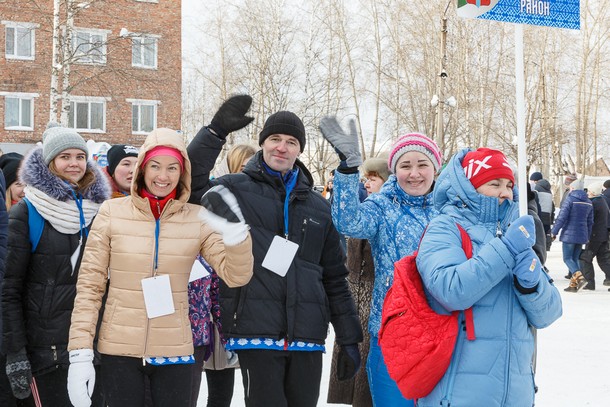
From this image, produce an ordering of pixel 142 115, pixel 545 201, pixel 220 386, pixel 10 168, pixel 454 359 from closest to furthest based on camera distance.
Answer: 1. pixel 454 359
2. pixel 220 386
3. pixel 10 168
4. pixel 545 201
5. pixel 142 115

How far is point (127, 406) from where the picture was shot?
3.12m

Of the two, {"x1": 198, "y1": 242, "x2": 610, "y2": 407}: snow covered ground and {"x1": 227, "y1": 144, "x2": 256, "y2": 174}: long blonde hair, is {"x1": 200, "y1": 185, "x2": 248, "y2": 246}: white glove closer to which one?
{"x1": 227, "y1": 144, "x2": 256, "y2": 174}: long blonde hair

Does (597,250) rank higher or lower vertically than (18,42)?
lower

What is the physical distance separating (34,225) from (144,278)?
0.93m

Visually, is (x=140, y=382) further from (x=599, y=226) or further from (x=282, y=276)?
(x=599, y=226)

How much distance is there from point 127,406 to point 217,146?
50.8 inches

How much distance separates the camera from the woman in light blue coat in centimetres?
269

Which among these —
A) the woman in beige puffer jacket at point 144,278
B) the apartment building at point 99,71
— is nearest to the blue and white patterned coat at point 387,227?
the woman in beige puffer jacket at point 144,278

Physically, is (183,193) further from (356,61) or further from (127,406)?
(356,61)

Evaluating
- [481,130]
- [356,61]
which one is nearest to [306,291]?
[481,130]

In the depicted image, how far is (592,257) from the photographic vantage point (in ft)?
41.0

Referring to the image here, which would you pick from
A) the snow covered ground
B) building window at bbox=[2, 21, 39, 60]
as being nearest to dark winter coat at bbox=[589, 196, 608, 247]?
the snow covered ground

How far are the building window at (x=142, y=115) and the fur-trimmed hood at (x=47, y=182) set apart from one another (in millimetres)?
28885

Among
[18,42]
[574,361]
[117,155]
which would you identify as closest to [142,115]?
[18,42]
